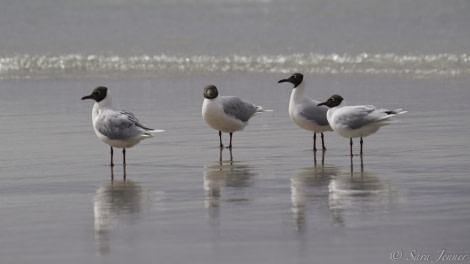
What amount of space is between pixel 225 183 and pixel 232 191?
1.46ft

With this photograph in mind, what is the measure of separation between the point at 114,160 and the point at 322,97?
5.96 metres

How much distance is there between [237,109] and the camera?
11188 mm

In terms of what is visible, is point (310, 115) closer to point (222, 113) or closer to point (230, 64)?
point (222, 113)

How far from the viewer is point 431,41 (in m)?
25.1

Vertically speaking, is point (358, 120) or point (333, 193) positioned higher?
point (358, 120)

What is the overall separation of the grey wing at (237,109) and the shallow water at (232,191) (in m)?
0.29

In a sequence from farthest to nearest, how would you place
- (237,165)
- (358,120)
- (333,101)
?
(333,101) → (358,120) → (237,165)

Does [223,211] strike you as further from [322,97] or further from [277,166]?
[322,97]

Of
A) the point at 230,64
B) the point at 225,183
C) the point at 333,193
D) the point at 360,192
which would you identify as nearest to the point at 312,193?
the point at 333,193

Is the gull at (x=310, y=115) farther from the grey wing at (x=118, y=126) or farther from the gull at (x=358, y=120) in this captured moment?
the grey wing at (x=118, y=126)

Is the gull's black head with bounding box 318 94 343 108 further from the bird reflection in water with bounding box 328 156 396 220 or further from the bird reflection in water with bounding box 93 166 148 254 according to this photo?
the bird reflection in water with bounding box 93 166 148 254

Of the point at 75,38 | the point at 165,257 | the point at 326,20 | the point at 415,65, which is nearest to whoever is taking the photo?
the point at 165,257

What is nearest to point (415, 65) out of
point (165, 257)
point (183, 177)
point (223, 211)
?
point (183, 177)

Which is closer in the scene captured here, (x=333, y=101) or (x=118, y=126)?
(x=118, y=126)
